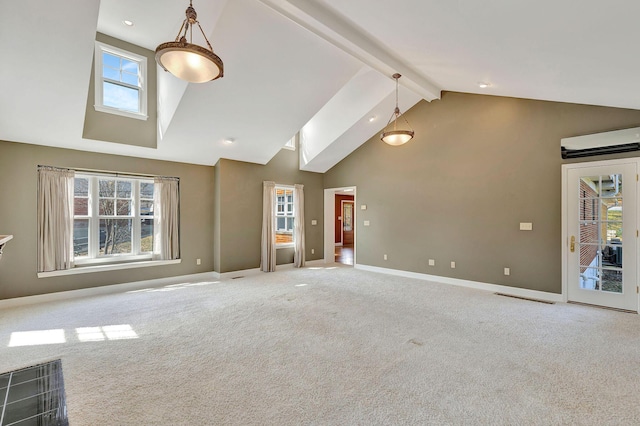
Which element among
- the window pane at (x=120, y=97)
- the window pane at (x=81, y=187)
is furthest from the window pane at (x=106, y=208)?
the window pane at (x=120, y=97)

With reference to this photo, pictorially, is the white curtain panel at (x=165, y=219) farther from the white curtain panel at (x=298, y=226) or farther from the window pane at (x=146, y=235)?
the white curtain panel at (x=298, y=226)

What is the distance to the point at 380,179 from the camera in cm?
707

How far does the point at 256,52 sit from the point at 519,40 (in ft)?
9.65

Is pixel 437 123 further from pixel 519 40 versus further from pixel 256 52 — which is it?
pixel 256 52

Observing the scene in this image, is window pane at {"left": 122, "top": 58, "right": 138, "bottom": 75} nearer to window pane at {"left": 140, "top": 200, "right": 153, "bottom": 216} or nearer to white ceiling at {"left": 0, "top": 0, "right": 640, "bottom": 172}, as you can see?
white ceiling at {"left": 0, "top": 0, "right": 640, "bottom": 172}

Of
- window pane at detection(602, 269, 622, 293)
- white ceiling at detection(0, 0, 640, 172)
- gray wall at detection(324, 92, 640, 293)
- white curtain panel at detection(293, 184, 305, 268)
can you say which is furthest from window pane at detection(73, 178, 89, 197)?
window pane at detection(602, 269, 622, 293)

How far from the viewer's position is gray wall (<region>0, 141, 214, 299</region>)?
4.42 meters

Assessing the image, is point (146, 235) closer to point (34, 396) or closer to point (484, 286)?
point (34, 396)

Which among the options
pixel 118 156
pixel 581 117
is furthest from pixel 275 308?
pixel 581 117

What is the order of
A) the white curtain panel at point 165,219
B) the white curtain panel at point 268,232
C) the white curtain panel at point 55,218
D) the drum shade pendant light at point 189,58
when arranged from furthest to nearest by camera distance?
the white curtain panel at point 268,232 < the white curtain panel at point 165,219 < the white curtain panel at point 55,218 < the drum shade pendant light at point 189,58

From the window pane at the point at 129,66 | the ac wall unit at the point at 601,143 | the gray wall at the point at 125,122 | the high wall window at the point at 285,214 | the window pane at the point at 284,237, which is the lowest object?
the window pane at the point at 284,237

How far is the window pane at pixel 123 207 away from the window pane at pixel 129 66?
236 centimetres

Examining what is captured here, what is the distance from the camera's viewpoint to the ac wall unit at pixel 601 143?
13.3 ft

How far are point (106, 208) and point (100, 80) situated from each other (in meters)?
2.21
